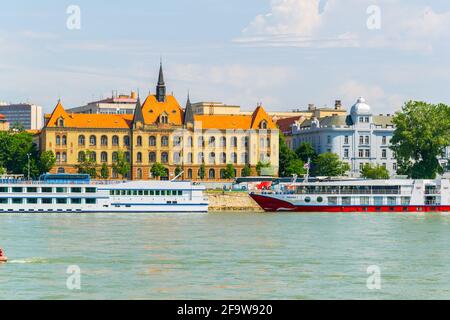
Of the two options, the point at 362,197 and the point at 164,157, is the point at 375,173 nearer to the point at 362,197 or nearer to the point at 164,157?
the point at 164,157

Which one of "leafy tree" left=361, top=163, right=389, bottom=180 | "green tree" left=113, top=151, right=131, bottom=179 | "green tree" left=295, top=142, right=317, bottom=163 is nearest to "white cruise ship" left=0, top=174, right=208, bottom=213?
"green tree" left=113, top=151, right=131, bottom=179

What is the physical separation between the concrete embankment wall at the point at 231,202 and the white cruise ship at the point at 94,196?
1209 cm

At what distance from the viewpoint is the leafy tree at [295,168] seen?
133500 mm

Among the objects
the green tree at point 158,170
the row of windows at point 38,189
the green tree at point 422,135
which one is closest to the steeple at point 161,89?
the green tree at point 158,170

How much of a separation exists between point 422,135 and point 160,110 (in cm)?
3539

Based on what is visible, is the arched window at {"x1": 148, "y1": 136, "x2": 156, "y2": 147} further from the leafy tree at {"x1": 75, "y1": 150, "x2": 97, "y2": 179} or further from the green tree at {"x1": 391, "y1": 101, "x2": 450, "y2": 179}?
the green tree at {"x1": 391, "y1": 101, "x2": 450, "y2": 179}

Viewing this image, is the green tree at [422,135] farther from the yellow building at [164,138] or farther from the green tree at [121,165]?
the green tree at [121,165]

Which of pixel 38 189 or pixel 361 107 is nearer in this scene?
pixel 38 189

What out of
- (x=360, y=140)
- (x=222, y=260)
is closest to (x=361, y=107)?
(x=360, y=140)

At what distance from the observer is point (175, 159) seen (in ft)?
453

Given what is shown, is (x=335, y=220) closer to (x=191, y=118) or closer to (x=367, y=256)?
(x=367, y=256)

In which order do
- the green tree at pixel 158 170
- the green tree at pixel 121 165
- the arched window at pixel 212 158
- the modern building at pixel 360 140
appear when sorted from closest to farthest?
the green tree at pixel 121 165 → the green tree at pixel 158 170 → the arched window at pixel 212 158 → the modern building at pixel 360 140

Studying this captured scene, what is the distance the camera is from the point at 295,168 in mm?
134000
